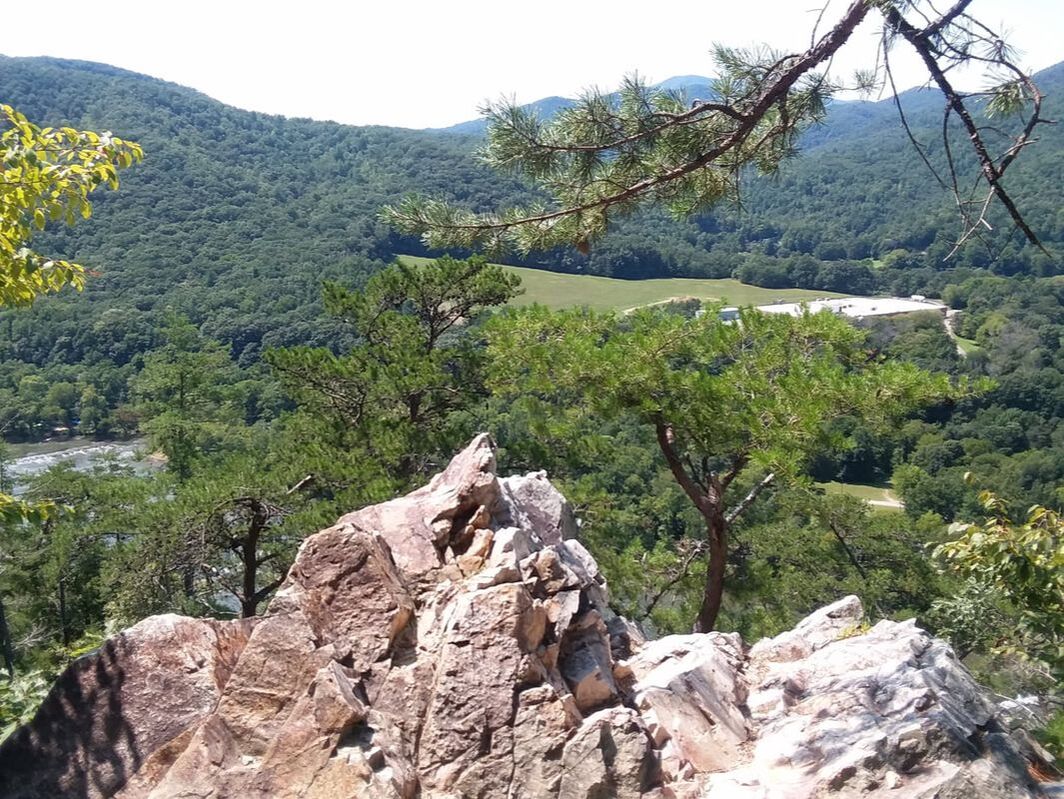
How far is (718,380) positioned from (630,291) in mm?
60354

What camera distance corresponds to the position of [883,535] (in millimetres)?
15039

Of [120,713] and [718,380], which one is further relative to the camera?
[718,380]

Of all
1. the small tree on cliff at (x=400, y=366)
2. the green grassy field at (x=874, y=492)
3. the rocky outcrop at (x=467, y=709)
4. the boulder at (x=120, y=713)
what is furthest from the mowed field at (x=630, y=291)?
the boulder at (x=120, y=713)

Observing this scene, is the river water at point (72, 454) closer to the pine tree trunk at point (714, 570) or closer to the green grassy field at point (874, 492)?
the pine tree trunk at point (714, 570)

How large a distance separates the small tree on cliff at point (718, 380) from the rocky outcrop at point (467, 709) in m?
2.61

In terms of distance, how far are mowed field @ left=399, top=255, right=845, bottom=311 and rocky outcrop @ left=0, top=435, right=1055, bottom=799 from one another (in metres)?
52.7

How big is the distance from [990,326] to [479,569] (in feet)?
204

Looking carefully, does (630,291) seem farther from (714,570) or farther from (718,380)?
(718,380)

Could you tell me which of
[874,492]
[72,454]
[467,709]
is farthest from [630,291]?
[467,709]

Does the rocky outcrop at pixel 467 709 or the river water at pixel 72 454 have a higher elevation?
the rocky outcrop at pixel 467 709

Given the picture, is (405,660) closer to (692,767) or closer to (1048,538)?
(692,767)

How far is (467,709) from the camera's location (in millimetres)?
4086

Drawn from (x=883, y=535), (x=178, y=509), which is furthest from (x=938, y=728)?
(x=883, y=535)

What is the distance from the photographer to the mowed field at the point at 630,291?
6062 centimetres
